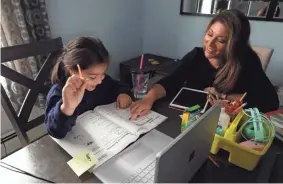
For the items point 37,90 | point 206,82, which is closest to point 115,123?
point 37,90

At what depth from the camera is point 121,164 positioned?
662 mm

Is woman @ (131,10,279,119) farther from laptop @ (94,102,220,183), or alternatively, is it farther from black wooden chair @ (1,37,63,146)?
black wooden chair @ (1,37,63,146)

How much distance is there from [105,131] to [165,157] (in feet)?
1.47

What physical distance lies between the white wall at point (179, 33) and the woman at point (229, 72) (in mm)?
903

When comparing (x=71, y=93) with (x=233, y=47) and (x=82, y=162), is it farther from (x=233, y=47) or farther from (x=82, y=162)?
(x=233, y=47)

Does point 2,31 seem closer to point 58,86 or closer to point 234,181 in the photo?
point 58,86

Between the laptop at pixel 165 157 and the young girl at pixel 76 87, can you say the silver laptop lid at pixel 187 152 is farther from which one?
the young girl at pixel 76 87

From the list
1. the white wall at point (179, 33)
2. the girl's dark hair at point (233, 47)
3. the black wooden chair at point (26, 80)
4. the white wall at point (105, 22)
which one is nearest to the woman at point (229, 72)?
the girl's dark hair at point (233, 47)

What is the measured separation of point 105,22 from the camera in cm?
213

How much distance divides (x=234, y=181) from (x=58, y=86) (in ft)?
2.57

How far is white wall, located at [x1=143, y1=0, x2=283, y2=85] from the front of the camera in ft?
6.24

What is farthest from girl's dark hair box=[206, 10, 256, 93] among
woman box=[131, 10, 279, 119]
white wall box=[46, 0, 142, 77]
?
white wall box=[46, 0, 142, 77]

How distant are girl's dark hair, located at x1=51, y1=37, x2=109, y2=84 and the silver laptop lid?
570 mm

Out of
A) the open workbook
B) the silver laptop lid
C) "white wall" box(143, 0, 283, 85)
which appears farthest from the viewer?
"white wall" box(143, 0, 283, 85)
